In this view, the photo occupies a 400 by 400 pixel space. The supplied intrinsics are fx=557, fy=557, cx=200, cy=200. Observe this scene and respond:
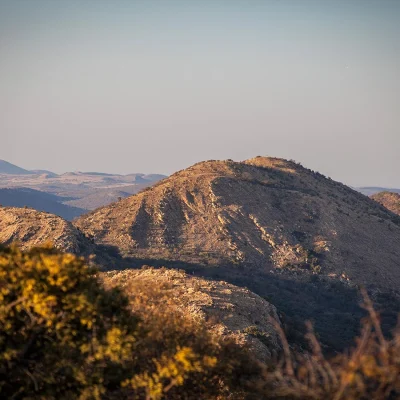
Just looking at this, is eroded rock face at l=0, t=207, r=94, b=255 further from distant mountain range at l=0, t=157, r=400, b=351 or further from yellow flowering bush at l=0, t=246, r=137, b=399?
→ yellow flowering bush at l=0, t=246, r=137, b=399

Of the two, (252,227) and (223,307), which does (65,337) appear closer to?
(223,307)

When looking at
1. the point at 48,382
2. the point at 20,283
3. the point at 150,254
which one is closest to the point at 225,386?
the point at 48,382

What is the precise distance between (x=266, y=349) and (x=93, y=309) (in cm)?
1486

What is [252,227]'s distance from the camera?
254 feet

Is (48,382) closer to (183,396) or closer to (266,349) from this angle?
(183,396)

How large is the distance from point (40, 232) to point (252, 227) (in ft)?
98.6

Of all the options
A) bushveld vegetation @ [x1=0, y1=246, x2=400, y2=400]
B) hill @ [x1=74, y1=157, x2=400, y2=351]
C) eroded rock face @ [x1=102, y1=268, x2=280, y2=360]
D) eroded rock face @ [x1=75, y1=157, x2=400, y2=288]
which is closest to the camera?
bushveld vegetation @ [x1=0, y1=246, x2=400, y2=400]

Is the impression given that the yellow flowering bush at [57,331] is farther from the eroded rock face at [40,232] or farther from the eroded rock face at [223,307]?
the eroded rock face at [40,232]

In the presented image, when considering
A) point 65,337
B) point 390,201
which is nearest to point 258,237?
point 65,337

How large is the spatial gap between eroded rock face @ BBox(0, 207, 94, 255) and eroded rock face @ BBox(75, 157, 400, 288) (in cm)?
903

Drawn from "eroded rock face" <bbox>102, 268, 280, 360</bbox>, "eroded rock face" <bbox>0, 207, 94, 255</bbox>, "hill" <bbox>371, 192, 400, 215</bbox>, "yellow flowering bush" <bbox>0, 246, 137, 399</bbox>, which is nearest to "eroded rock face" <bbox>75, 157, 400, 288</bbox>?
"eroded rock face" <bbox>0, 207, 94, 255</bbox>

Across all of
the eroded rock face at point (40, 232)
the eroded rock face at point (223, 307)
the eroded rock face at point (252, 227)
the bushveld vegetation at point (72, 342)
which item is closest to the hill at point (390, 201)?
the eroded rock face at point (252, 227)

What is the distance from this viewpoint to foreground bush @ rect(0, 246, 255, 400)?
1425 centimetres

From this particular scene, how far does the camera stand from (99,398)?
47.5 ft
